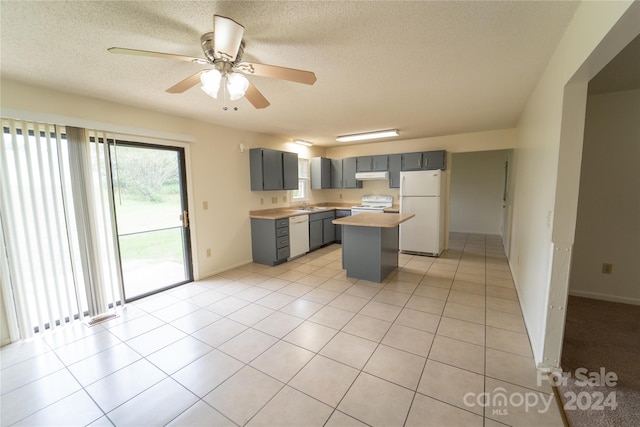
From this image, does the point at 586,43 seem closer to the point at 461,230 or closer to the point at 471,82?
the point at 471,82

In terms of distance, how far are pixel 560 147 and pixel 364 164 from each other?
4.20 m

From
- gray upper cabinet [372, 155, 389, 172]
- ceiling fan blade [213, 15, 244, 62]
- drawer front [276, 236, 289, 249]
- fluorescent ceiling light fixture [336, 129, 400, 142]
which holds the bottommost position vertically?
drawer front [276, 236, 289, 249]

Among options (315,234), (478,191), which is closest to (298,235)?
(315,234)

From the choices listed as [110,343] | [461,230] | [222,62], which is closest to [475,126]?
[461,230]

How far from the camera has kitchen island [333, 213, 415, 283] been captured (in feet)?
11.5

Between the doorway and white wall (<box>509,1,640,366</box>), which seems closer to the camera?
white wall (<box>509,1,640,366</box>)

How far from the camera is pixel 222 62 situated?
1614mm

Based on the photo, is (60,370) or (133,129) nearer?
(60,370)

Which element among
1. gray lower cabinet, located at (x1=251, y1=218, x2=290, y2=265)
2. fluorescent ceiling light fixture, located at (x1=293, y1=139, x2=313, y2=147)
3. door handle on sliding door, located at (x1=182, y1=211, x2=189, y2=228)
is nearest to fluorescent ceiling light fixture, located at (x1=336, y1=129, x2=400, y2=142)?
fluorescent ceiling light fixture, located at (x1=293, y1=139, x2=313, y2=147)

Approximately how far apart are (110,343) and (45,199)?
1.50 meters

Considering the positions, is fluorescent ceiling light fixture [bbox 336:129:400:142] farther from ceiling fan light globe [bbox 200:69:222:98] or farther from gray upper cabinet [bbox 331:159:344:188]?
ceiling fan light globe [bbox 200:69:222:98]

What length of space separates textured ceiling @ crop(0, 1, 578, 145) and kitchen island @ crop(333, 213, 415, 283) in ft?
4.98

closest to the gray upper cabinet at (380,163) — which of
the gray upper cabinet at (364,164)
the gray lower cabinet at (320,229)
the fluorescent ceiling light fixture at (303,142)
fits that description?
the gray upper cabinet at (364,164)

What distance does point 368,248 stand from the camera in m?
3.58
